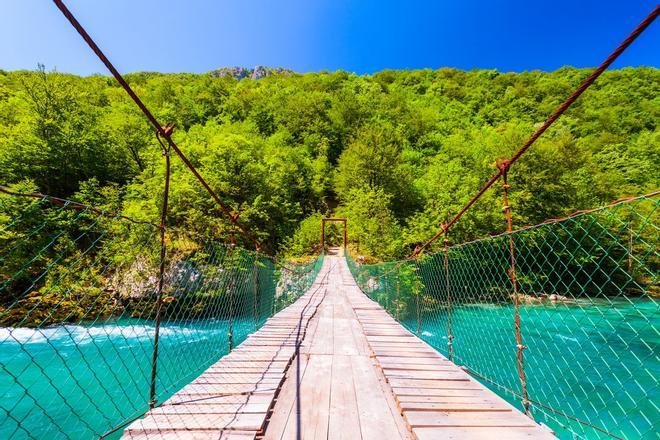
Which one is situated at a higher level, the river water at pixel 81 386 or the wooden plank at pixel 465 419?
the wooden plank at pixel 465 419

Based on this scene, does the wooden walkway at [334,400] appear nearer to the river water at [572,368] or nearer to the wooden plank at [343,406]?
the wooden plank at [343,406]

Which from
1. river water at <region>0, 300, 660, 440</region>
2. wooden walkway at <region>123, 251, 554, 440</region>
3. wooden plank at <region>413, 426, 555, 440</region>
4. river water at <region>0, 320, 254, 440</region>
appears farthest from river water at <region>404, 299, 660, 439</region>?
river water at <region>0, 320, 254, 440</region>

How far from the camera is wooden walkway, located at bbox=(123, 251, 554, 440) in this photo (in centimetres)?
145

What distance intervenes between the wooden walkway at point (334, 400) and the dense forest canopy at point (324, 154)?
1156cm

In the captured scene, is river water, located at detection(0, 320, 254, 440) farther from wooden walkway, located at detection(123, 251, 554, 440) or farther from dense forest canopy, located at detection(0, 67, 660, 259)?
dense forest canopy, located at detection(0, 67, 660, 259)

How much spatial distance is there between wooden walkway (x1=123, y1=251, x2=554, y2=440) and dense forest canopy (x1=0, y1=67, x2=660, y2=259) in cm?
1156

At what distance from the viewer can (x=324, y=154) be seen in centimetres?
2534

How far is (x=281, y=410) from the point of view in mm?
1657

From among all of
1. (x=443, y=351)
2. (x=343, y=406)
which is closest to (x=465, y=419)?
(x=343, y=406)

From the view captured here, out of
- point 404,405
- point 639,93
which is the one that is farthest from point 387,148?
point 639,93

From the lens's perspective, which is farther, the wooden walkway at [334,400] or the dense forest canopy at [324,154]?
the dense forest canopy at [324,154]

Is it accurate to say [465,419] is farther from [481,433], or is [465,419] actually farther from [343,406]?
[343,406]

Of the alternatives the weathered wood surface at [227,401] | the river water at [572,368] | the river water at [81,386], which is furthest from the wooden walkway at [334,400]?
the river water at [81,386]

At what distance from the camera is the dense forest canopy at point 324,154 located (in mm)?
14195
